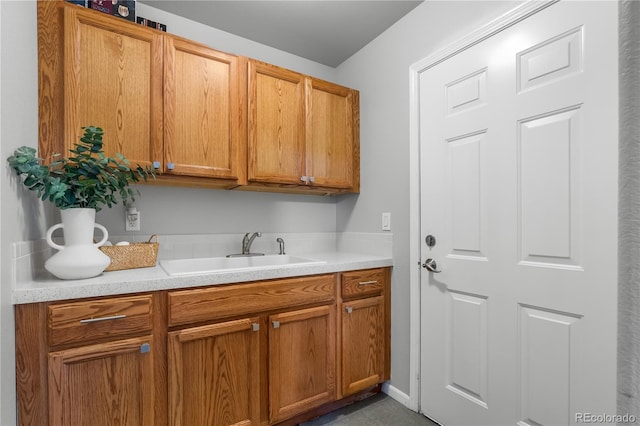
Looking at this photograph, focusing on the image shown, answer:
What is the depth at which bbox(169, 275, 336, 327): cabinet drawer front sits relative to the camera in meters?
1.39

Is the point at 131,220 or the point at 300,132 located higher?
the point at 300,132

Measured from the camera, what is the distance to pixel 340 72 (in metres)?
2.61

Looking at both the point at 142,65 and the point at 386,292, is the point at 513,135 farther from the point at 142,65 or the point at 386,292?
the point at 142,65

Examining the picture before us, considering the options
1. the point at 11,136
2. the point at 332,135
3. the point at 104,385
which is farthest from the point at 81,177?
the point at 332,135

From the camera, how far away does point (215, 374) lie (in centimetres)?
145

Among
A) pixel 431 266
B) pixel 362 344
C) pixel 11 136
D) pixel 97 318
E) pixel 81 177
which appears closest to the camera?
pixel 11 136

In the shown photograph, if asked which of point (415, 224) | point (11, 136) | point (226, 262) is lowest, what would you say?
point (226, 262)

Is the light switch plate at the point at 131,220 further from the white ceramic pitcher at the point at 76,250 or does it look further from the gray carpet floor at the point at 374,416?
the gray carpet floor at the point at 374,416

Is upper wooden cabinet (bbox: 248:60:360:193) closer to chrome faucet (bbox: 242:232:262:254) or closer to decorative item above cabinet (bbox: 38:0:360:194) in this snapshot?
decorative item above cabinet (bbox: 38:0:360:194)

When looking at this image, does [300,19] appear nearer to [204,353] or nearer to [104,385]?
[204,353]

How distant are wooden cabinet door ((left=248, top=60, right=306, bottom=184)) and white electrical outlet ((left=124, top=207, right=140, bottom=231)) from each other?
690 millimetres

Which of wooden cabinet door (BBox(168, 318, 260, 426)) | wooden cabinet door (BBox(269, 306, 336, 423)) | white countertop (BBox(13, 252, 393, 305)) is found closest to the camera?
white countertop (BBox(13, 252, 393, 305))

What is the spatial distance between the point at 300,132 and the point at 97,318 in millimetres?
1484

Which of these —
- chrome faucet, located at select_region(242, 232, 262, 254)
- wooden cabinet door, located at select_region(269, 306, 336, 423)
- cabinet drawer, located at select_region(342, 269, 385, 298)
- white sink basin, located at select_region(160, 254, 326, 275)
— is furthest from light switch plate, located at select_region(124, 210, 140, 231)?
cabinet drawer, located at select_region(342, 269, 385, 298)
